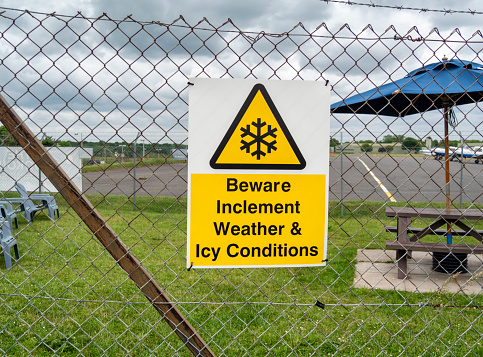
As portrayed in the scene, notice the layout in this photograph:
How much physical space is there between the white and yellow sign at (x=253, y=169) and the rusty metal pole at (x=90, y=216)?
0.31m

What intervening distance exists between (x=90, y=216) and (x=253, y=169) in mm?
813

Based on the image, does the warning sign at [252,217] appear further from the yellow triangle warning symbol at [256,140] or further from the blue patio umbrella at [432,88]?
the blue patio umbrella at [432,88]

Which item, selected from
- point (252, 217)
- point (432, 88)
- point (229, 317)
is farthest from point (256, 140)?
point (432, 88)

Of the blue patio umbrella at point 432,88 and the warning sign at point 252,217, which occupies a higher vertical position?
the blue patio umbrella at point 432,88

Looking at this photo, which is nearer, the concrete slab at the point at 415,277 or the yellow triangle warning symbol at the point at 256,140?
the yellow triangle warning symbol at the point at 256,140

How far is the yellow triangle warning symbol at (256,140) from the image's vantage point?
206 centimetres

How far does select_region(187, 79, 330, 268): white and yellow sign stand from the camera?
6.78 feet

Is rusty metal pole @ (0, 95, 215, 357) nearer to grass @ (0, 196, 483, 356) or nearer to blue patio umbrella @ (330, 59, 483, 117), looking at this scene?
grass @ (0, 196, 483, 356)

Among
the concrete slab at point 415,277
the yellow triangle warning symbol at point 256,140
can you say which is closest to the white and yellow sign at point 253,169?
the yellow triangle warning symbol at point 256,140

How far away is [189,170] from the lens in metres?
2.05

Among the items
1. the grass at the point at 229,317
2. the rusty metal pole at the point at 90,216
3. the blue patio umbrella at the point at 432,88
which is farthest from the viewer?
the blue patio umbrella at the point at 432,88

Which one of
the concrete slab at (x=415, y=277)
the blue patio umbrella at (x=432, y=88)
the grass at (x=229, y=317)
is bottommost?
the concrete slab at (x=415, y=277)

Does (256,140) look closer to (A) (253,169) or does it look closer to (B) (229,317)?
(A) (253,169)

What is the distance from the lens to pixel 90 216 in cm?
210
